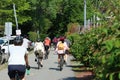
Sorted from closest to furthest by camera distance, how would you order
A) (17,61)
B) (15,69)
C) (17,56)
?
1. (15,69)
2. (17,61)
3. (17,56)

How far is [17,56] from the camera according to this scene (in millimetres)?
11250

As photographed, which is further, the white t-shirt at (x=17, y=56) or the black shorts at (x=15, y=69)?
the white t-shirt at (x=17, y=56)

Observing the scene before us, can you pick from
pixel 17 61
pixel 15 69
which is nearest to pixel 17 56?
pixel 17 61

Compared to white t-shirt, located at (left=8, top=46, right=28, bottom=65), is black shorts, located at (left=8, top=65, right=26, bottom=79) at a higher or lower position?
lower

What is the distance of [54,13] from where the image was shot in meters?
80.5

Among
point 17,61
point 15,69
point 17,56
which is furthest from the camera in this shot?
point 17,56

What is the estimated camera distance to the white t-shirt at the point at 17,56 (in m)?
11.1

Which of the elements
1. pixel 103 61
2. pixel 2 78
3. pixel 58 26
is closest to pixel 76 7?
pixel 58 26

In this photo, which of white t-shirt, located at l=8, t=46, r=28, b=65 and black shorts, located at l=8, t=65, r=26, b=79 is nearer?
black shorts, located at l=8, t=65, r=26, b=79

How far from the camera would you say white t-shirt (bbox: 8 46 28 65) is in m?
11.1

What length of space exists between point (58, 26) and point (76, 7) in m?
5.13

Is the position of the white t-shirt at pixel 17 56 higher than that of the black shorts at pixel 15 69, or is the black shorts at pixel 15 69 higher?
the white t-shirt at pixel 17 56

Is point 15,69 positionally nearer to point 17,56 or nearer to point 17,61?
point 17,61

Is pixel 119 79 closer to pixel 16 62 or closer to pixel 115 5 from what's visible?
pixel 115 5
